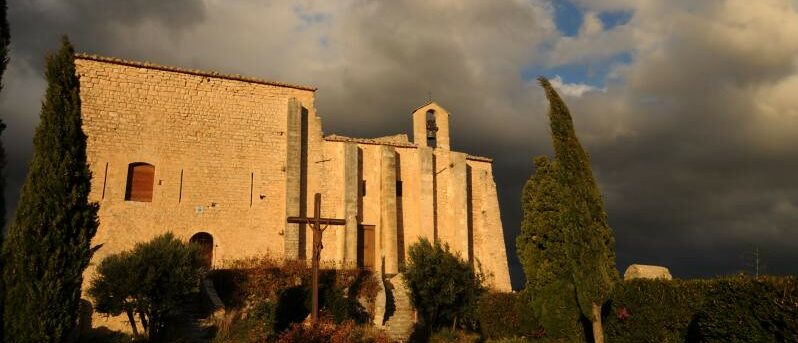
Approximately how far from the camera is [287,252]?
21.7 metres

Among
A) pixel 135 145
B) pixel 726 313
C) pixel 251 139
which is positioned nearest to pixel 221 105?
pixel 251 139

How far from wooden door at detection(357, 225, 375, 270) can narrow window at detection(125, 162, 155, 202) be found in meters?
8.51

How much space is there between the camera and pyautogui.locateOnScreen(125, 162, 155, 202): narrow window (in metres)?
20.3

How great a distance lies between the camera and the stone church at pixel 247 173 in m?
20.2

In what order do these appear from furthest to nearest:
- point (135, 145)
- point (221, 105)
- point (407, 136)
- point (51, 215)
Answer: point (407, 136) < point (221, 105) < point (135, 145) < point (51, 215)

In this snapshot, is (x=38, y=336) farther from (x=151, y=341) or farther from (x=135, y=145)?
(x=135, y=145)

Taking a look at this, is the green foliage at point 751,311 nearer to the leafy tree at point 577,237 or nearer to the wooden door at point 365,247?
the leafy tree at point 577,237

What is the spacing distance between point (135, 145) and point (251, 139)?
4.29 metres

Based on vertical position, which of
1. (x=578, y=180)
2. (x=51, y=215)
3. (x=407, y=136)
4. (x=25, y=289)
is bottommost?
(x=25, y=289)

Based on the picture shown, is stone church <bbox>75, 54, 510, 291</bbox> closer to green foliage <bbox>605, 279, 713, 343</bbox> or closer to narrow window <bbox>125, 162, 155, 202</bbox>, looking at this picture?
narrow window <bbox>125, 162, 155, 202</bbox>

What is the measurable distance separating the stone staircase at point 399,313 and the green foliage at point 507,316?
2528 millimetres

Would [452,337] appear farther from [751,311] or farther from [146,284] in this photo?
[751,311]

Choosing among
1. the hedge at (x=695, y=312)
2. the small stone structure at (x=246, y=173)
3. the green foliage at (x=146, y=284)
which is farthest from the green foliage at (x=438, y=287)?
the green foliage at (x=146, y=284)

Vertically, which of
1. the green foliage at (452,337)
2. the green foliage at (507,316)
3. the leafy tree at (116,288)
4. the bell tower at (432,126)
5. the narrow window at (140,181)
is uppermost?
the bell tower at (432,126)
